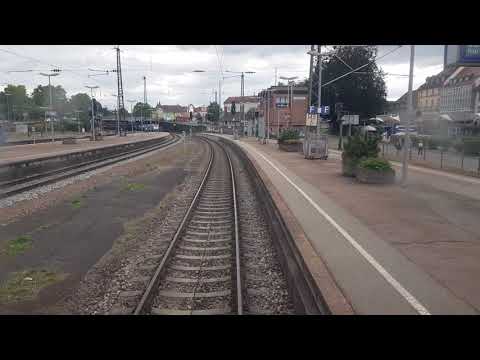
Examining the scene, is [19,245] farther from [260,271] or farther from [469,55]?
[469,55]

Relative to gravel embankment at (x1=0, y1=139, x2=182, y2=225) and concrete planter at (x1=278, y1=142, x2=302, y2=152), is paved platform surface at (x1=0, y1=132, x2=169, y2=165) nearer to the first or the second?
gravel embankment at (x1=0, y1=139, x2=182, y2=225)

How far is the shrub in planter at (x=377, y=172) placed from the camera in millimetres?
16769

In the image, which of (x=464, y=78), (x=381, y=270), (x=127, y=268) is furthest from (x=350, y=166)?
(x=464, y=78)

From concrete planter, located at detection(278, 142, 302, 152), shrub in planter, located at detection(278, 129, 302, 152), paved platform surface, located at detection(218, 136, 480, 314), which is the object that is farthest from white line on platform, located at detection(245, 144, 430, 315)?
shrub in planter, located at detection(278, 129, 302, 152)

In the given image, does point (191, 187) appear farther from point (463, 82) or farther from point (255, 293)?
point (463, 82)

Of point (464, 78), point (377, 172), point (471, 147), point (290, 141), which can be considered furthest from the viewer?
point (464, 78)

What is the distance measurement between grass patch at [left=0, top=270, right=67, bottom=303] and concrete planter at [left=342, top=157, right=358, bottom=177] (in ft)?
44.4

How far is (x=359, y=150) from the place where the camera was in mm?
18625

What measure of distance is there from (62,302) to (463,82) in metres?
59.8

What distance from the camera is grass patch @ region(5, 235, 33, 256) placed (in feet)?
30.0

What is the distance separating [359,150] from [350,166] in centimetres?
82

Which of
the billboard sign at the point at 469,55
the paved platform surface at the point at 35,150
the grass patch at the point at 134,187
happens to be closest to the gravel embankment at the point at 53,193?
the grass patch at the point at 134,187

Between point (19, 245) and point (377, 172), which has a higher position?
point (377, 172)

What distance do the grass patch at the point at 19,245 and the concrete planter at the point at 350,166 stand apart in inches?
503
